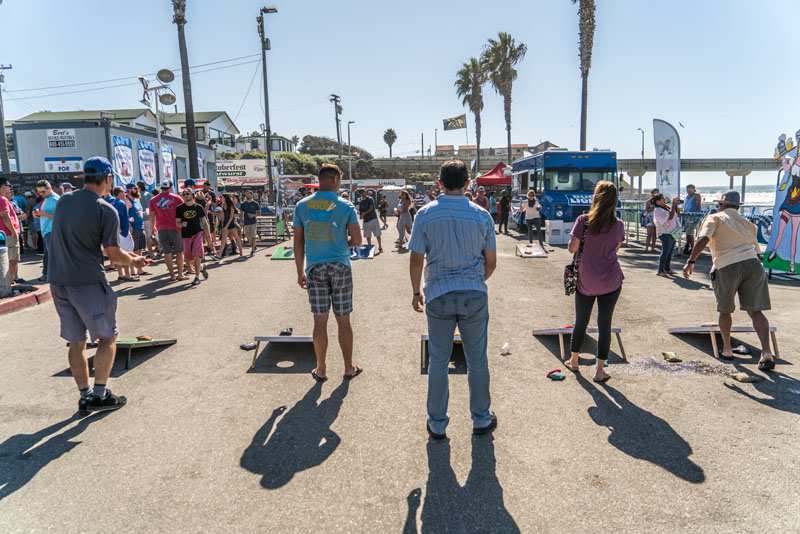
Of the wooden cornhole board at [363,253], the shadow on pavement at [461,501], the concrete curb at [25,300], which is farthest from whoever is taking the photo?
the wooden cornhole board at [363,253]

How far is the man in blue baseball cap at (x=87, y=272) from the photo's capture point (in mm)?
4320

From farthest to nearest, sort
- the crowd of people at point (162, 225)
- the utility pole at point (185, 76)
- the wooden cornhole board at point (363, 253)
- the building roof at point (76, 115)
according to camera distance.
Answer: the building roof at point (76, 115), the utility pole at point (185, 76), the wooden cornhole board at point (363, 253), the crowd of people at point (162, 225)

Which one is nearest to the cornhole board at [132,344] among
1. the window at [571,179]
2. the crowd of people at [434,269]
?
the crowd of people at [434,269]

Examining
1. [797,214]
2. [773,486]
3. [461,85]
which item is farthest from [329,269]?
[461,85]

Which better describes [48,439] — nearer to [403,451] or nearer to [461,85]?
[403,451]

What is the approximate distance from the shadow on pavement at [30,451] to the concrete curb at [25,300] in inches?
207

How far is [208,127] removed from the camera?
72438 mm

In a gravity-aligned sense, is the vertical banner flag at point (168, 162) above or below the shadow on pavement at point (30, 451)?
above

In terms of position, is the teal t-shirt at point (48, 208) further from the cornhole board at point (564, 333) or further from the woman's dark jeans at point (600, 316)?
the woman's dark jeans at point (600, 316)

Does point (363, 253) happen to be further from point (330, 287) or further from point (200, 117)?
point (200, 117)

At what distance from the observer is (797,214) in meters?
10.6

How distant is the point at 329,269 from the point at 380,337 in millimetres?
2049

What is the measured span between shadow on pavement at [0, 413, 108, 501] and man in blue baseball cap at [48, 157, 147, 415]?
1.05 ft

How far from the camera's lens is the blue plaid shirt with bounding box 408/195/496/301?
3.83 metres
